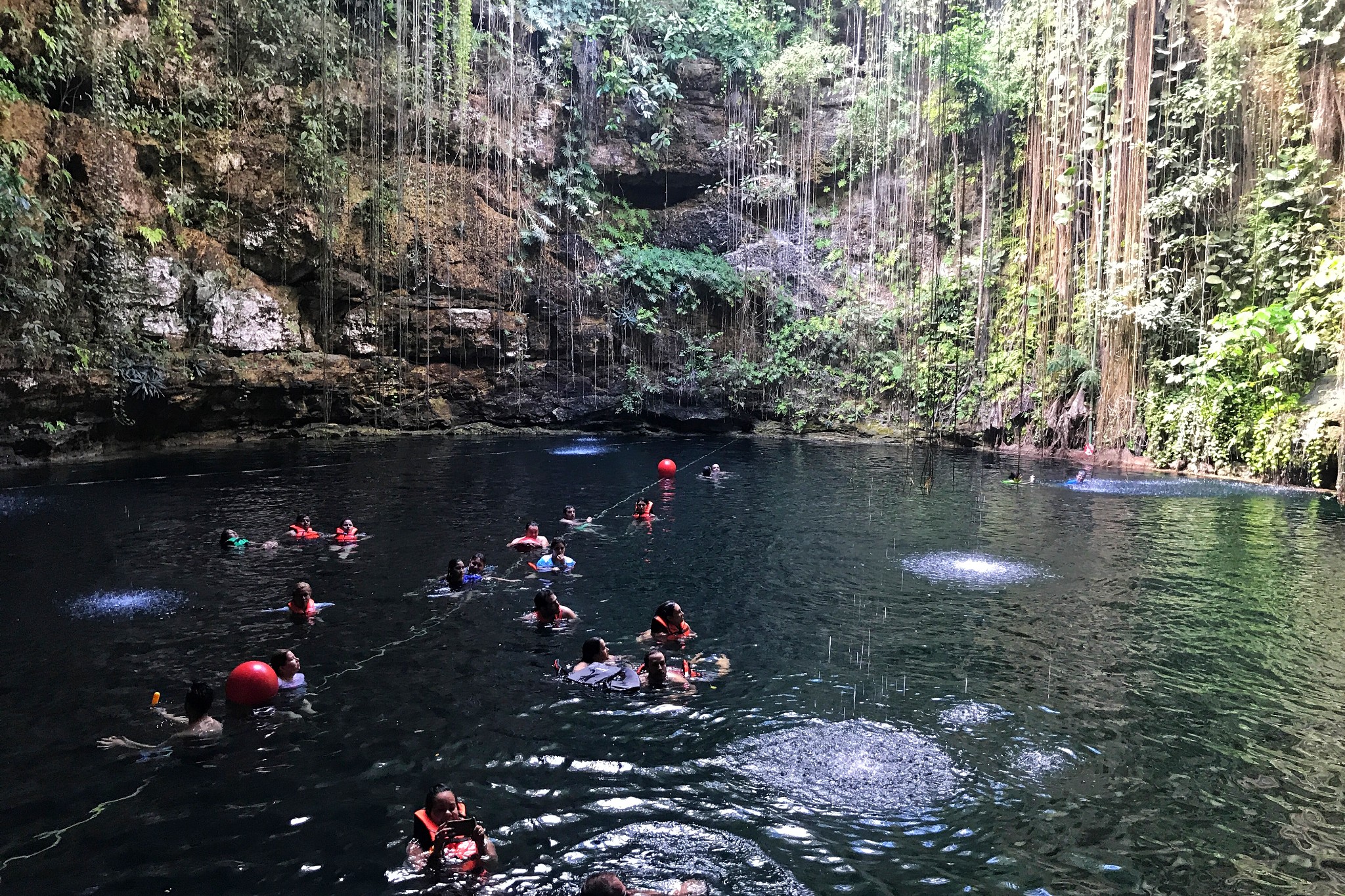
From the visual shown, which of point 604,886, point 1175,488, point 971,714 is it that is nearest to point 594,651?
point 971,714

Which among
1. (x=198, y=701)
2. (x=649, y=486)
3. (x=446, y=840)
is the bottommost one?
(x=446, y=840)

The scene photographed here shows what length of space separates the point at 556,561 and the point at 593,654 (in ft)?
11.9

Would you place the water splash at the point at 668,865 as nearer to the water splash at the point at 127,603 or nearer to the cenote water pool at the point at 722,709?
the cenote water pool at the point at 722,709

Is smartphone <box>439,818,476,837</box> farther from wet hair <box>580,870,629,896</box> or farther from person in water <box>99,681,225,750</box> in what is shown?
person in water <box>99,681,225,750</box>

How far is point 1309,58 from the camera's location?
1712 centimetres

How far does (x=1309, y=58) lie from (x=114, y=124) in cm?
2604

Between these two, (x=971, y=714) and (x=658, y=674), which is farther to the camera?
(x=658, y=674)

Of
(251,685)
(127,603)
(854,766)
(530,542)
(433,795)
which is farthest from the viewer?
(530,542)

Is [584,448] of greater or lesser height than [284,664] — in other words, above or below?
above

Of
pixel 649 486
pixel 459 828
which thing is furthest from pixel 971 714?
pixel 649 486

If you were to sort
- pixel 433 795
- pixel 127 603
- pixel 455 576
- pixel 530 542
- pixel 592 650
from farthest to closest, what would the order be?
1. pixel 530 542
2. pixel 455 576
3. pixel 127 603
4. pixel 592 650
5. pixel 433 795

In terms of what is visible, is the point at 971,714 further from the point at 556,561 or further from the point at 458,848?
the point at 556,561

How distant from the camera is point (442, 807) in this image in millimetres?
4582

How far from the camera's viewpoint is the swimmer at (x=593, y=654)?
23.5 feet
